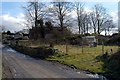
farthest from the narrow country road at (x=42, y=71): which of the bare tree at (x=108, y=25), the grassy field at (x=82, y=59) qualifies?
the bare tree at (x=108, y=25)

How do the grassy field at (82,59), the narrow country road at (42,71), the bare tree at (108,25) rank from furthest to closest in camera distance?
the bare tree at (108,25), the grassy field at (82,59), the narrow country road at (42,71)

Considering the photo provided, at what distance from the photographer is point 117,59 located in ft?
73.7

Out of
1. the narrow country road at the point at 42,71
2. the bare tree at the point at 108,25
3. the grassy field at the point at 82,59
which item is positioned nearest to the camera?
the narrow country road at the point at 42,71

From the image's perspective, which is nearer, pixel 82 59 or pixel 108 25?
pixel 82 59

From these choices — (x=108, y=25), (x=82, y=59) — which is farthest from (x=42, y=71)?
(x=108, y=25)

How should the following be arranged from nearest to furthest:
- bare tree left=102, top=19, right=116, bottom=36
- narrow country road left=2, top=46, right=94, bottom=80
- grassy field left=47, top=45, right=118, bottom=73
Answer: narrow country road left=2, top=46, right=94, bottom=80, grassy field left=47, top=45, right=118, bottom=73, bare tree left=102, top=19, right=116, bottom=36

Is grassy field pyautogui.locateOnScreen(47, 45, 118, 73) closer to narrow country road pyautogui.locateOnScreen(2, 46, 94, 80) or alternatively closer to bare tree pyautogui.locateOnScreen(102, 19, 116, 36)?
narrow country road pyautogui.locateOnScreen(2, 46, 94, 80)

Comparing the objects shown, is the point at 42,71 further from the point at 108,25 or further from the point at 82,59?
the point at 108,25

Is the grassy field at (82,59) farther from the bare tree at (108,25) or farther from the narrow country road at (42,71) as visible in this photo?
the bare tree at (108,25)

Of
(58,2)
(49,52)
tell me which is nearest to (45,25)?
(58,2)

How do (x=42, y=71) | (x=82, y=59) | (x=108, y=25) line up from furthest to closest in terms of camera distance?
(x=108, y=25) → (x=82, y=59) → (x=42, y=71)

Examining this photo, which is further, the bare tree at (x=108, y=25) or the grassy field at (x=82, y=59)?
the bare tree at (x=108, y=25)

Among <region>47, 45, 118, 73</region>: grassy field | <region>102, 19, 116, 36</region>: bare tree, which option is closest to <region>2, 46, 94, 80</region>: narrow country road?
<region>47, 45, 118, 73</region>: grassy field

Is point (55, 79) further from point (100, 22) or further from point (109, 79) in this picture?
point (100, 22)
